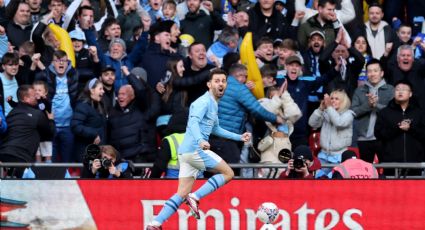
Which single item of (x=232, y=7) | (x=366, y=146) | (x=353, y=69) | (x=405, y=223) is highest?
(x=232, y=7)

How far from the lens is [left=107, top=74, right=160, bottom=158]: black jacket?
2003 cm

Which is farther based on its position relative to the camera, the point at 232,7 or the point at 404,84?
the point at 232,7

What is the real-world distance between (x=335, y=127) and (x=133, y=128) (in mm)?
3050

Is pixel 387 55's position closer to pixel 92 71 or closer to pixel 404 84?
pixel 404 84

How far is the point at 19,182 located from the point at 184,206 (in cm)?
216

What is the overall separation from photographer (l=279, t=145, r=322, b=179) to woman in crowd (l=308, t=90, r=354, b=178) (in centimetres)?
235

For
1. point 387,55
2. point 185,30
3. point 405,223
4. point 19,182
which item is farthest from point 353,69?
point 19,182

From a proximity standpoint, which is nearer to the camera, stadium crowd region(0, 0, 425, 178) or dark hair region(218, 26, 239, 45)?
stadium crowd region(0, 0, 425, 178)

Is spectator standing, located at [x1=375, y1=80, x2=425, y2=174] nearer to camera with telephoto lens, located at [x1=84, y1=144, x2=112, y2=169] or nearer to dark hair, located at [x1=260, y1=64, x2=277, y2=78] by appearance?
dark hair, located at [x1=260, y1=64, x2=277, y2=78]

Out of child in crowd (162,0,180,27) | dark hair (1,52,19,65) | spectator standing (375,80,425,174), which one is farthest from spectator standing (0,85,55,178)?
spectator standing (375,80,425,174)

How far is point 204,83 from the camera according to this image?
2028 centimetres

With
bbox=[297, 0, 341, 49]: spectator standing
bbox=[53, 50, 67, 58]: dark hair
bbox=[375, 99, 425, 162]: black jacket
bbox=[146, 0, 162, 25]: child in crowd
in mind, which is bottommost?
bbox=[375, 99, 425, 162]: black jacket

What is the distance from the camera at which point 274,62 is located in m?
21.6

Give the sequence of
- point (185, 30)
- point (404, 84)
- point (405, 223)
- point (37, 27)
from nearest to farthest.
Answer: point (405, 223), point (404, 84), point (37, 27), point (185, 30)
